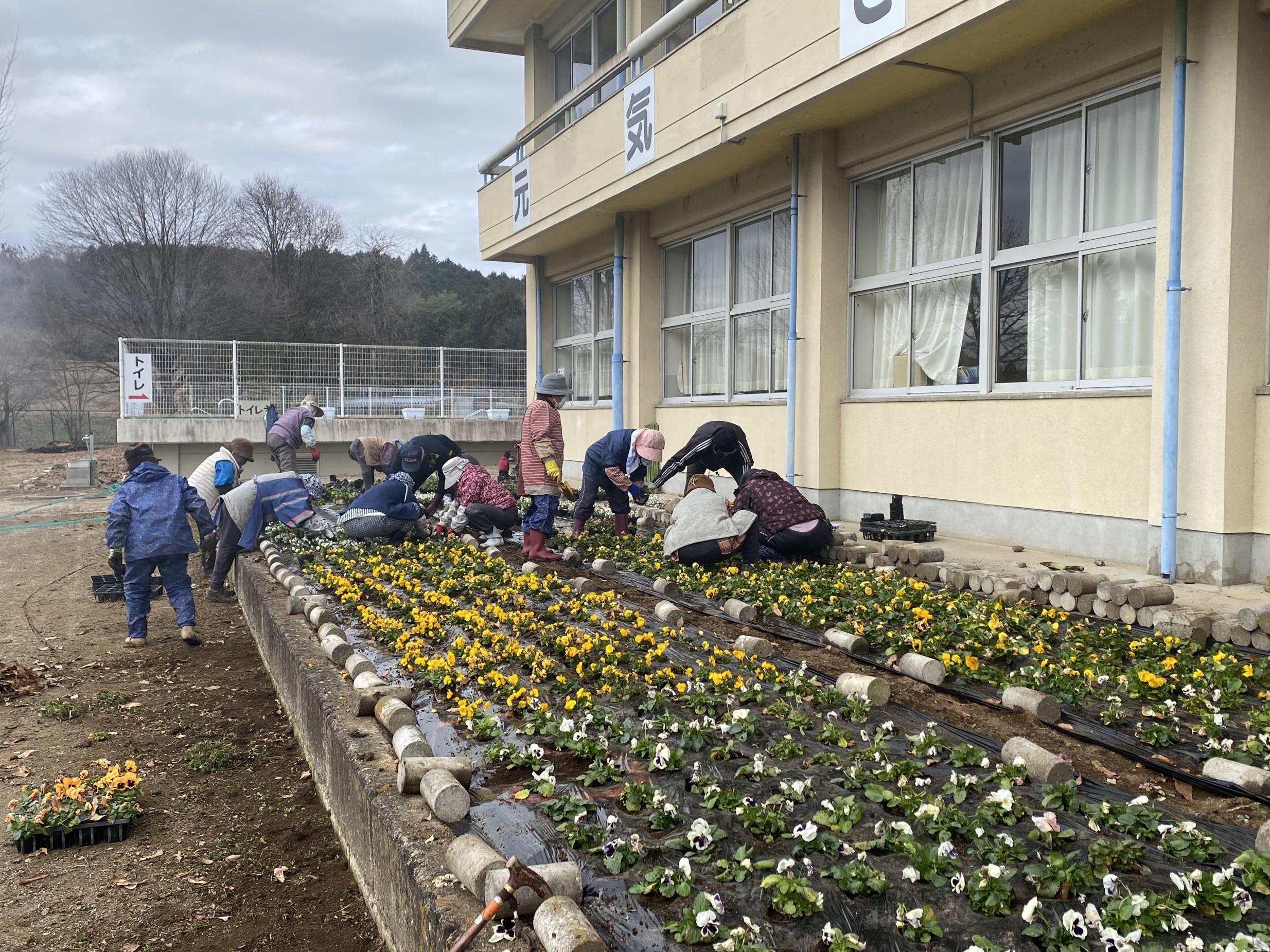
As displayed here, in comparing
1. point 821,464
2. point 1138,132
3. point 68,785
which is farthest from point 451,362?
point 68,785

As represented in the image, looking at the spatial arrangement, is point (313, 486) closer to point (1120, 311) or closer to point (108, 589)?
point (108, 589)

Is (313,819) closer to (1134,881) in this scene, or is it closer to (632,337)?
(1134,881)

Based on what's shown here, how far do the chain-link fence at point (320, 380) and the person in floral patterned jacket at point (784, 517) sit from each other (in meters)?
15.8

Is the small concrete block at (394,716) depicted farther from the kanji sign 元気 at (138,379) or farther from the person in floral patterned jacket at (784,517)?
the kanji sign 元気 at (138,379)

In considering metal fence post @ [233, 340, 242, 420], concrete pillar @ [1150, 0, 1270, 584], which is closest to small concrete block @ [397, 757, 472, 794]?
concrete pillar @ [1150, 0, 1270, 584]

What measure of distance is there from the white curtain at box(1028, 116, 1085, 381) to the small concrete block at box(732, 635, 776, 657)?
167 inches

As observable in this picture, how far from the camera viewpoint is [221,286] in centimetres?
3344

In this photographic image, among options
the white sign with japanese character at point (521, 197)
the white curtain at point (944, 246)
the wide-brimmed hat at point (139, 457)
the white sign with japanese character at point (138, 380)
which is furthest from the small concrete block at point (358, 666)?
the white sign with japanese character at point (138, 380)

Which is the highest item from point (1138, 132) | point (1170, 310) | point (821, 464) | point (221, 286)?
point (221, 286)

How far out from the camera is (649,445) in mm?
8680

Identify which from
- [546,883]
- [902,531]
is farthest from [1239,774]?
[902,531]

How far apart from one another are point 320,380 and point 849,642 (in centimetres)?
1871

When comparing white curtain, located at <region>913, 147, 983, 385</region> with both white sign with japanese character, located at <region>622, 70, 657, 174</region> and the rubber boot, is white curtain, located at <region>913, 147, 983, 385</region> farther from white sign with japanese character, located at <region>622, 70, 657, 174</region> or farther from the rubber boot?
the rubber boot

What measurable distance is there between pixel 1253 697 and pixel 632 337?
1082 centimetres
